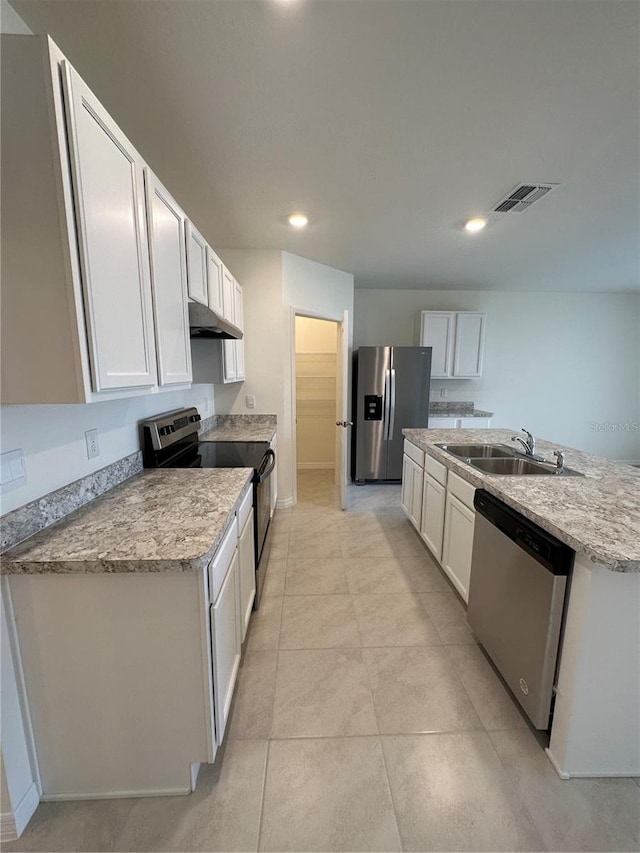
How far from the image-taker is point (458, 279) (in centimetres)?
A: 437

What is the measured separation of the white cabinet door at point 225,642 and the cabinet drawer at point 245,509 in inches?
5.5

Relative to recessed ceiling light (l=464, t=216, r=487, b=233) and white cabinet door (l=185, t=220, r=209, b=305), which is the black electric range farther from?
recessed ceiling light (l=464, t=216, r=487, b=233)

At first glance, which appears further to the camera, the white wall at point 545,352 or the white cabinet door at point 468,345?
the white wall at point 545,352

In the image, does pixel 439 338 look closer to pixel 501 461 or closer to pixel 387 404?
pixel 387 404

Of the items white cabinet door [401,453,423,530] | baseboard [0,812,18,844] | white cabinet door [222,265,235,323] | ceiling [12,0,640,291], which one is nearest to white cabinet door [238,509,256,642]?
baseboard [0,812,18,844]

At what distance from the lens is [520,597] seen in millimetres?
1361

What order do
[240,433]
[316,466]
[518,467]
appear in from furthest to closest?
[316,466]
[240,433]
[518,467]

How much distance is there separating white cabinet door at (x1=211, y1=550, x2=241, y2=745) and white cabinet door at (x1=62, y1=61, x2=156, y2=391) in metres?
0.84

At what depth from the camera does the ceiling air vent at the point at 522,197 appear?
2112 millimetres

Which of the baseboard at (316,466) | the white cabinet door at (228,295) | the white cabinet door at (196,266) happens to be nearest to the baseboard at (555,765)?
the white cabinet door at (196,266)

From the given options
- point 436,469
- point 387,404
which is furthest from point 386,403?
point 436,469

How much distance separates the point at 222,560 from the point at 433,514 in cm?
170

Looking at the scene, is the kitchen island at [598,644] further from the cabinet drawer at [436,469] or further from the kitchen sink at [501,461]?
the cabinet drawer at [436,469]

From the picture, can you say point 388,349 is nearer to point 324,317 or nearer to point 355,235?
point 324,317
